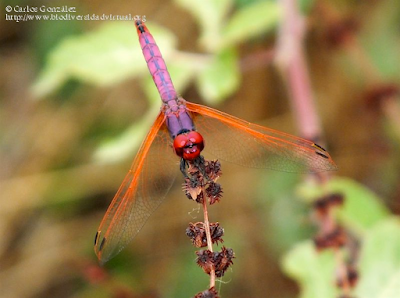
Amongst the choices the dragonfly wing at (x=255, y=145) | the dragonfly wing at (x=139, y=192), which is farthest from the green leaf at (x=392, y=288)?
the dragonfly wing at (x=139, y=192)

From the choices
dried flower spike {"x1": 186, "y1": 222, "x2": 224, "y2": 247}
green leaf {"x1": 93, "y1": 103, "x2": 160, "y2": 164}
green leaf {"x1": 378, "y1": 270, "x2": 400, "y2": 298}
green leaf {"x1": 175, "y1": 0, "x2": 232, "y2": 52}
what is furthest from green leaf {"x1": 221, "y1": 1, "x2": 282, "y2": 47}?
dried flower spike {"x1": 186, "y1": 222, "x2": 224, "y2": 247}

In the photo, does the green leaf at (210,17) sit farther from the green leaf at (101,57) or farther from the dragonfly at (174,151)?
the dragonfly at (174,151)

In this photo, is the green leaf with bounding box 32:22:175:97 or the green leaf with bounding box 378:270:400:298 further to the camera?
the green leaf with bounding box 32:22:175:97

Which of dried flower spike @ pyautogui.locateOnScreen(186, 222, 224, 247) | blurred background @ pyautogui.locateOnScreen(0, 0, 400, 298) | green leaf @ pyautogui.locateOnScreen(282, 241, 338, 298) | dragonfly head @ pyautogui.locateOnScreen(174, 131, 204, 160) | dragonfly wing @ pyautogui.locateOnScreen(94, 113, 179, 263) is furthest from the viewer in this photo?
blurred background @ pyautogui.locateOnScreen(0, 0, 400, 298)

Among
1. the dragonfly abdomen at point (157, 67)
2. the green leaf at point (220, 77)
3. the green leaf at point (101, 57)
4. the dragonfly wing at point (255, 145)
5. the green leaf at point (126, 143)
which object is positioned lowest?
the dragonfly wing at point (255, 145)

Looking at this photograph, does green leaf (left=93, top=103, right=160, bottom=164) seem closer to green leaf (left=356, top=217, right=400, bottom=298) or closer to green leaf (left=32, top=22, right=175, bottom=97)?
green leaf (left=32, top=22, right=175, bottom=97)
